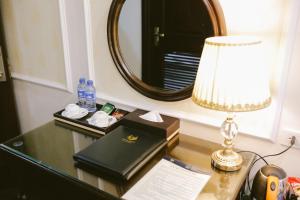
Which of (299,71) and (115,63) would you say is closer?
(299,71)

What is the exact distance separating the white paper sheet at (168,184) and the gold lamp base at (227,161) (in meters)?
0.09

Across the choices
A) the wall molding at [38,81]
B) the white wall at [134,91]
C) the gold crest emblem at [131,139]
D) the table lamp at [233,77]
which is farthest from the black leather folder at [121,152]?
the wall molding at [38,81]

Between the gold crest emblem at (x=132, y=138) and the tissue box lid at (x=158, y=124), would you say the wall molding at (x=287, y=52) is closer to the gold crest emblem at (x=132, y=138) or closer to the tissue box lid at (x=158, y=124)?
the tissue box lid at (x=158, y=124)

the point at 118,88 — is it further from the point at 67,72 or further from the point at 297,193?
the point at 297,193

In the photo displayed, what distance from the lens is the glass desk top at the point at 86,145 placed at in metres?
1.03

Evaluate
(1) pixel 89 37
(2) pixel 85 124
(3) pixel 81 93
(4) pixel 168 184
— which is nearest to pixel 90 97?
(3) pixel 81 93

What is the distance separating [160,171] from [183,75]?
0.49m

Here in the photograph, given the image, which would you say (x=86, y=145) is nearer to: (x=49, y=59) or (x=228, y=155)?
(x=228, y=155)

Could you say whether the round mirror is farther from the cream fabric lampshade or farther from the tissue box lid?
the cream fabric lampshade

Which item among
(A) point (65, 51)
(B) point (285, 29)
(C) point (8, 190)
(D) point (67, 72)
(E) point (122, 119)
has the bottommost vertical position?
(C) point (8, 190)

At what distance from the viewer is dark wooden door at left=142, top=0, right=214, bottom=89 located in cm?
125

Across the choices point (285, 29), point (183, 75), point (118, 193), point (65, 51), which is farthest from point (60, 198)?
point (285, 29)

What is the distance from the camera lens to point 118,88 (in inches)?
64.1

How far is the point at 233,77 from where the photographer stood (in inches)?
36.2
